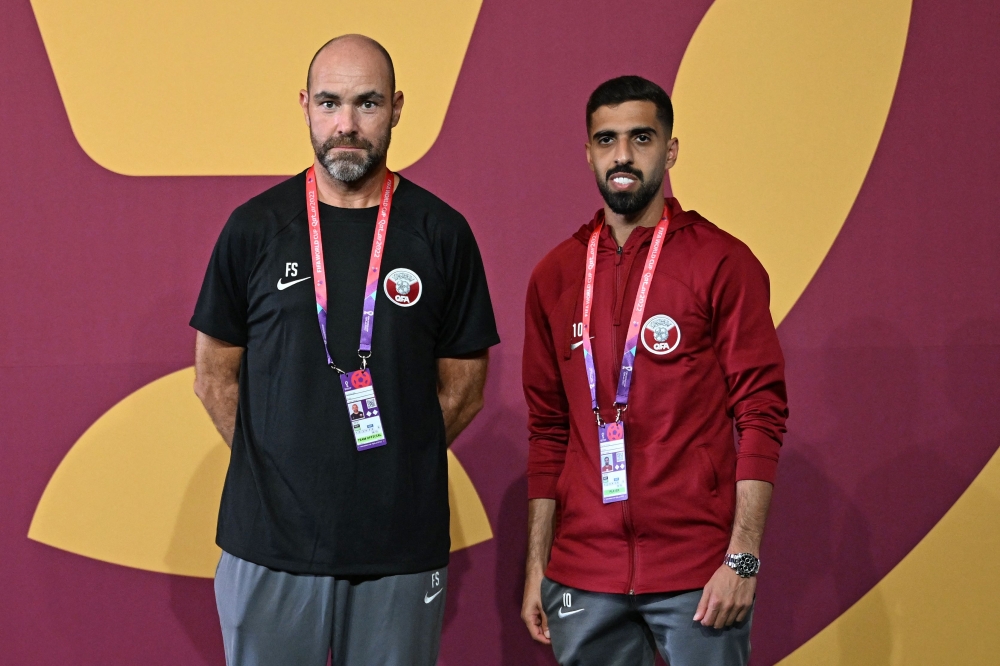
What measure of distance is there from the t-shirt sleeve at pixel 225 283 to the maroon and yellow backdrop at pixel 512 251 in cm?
94

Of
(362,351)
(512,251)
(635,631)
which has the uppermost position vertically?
(512,251)

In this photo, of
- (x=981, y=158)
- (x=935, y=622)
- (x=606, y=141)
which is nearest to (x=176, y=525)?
(x=606, y=141)

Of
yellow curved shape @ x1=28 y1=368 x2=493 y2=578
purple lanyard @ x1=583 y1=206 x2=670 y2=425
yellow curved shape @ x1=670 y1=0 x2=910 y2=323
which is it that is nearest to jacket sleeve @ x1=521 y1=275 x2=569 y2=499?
purple lanyard @ x1=583 y1=206 x2=670 y2=425

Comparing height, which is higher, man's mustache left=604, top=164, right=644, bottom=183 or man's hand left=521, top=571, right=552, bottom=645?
man's mustache left=604, top=164, right=644, bottom=183

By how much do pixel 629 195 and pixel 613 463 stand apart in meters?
0.57

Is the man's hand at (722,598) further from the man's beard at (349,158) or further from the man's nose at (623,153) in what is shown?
the man's beard at (349,158)

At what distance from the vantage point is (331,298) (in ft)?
6.57

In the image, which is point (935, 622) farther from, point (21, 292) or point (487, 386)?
point (21, 292)

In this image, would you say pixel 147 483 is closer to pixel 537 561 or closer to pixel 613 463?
pixel 537 561

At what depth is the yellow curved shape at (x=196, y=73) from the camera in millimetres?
2941

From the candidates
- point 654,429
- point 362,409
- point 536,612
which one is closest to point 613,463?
point 654,429

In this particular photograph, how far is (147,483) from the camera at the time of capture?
9.59 ft

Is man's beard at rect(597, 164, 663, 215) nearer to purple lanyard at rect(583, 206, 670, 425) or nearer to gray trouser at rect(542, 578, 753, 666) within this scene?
purple lanyard at rect(583, 206, 670, 425)

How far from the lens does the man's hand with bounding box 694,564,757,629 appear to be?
1.91 metres
